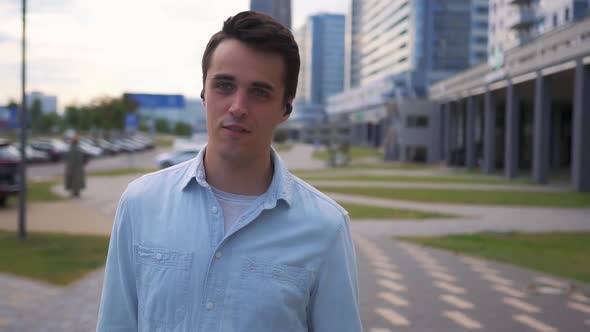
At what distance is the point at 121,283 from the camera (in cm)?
213

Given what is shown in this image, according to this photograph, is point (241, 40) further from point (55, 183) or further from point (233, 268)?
point (55, 183)

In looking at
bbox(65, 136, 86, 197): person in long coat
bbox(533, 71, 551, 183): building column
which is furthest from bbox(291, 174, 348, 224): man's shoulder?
bbox(533, 71, 551, 183): building column

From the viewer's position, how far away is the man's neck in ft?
6.90

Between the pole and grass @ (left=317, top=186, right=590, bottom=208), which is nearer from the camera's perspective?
the pole

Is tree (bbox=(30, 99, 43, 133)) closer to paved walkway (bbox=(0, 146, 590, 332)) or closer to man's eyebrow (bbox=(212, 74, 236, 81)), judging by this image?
paved walkway (bbox=(0, 146, 590, 332))

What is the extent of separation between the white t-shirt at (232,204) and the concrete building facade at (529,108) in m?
26.3

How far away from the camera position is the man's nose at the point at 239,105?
6.62ft

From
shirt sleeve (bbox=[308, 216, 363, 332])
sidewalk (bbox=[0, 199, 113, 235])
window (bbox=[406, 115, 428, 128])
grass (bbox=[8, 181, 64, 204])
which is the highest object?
window (bbox=[406, 115, 428, 128])

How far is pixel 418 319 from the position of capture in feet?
22.3

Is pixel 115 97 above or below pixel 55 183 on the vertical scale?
above

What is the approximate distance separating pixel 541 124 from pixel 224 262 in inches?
1293

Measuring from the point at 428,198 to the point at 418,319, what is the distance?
15.9 m

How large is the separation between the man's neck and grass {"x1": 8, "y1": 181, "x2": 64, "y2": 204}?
727 inches

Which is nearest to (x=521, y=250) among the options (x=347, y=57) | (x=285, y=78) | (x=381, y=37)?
(x=285, y=78)
